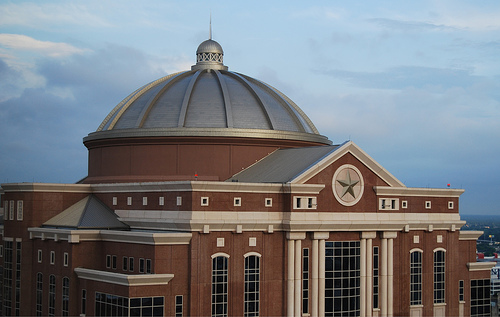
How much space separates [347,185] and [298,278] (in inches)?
306

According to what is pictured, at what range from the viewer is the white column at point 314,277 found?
53906mm

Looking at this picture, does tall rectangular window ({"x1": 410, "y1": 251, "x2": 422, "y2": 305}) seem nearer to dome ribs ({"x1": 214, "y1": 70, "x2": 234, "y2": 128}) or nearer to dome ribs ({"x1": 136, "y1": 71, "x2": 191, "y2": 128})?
dome ribs ({"x1": 214, "y1": 70, "x2": 234, "y2": 128})

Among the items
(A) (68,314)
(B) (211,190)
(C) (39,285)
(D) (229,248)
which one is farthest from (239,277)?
(C) (39,285)

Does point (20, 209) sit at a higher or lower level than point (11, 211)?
higher

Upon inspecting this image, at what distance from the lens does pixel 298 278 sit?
176ft

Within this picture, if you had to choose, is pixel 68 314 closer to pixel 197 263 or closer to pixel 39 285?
pixel 39 285

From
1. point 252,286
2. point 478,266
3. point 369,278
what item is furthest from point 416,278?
point 252,286

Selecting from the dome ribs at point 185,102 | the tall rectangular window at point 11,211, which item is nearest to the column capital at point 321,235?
the dome ribs at point 185,102

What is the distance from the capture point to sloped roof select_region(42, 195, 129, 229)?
186 ft

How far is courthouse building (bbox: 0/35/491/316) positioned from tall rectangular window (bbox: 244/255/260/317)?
0.31 ft

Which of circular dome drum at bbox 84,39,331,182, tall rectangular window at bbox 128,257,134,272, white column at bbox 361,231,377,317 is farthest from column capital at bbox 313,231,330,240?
tall rectangular window at bbox 128,257,134,272

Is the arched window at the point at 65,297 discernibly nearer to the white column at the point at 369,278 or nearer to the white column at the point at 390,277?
the white column at the point at 369,278

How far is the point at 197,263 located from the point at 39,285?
15.0m

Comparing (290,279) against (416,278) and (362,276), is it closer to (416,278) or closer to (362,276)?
(362,276)
